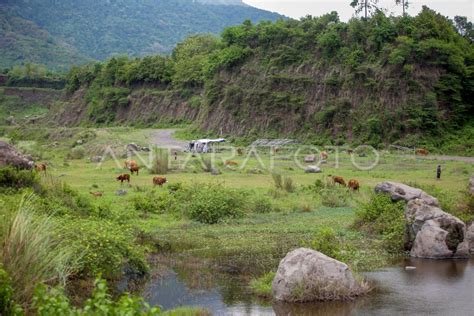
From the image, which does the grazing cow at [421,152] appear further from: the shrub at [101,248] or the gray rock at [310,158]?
the shrub at [101,248]

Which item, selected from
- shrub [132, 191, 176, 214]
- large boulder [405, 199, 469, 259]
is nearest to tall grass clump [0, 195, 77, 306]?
large boulder [405, 199, 469, 259]

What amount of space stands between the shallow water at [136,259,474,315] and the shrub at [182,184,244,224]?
723 cm

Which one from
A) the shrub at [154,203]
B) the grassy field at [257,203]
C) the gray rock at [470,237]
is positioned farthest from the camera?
the shrub at [154,203]

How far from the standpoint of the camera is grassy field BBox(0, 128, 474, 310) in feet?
67.1

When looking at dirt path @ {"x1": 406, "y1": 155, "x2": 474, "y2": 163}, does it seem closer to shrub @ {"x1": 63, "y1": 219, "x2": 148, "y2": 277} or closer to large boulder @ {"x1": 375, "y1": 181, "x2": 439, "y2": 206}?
large boulder @ {"x1": 375, "y1": 181, "x2": 439, "y2": 206}

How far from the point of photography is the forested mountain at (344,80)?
196 feet

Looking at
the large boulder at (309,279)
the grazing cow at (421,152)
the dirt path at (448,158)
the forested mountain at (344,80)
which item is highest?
the forested mountain at (344,80)

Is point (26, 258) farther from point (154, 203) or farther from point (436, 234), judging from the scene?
point (154, 203)

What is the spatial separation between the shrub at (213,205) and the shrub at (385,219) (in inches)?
190

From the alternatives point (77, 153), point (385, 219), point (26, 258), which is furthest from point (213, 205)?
point (77, 153)

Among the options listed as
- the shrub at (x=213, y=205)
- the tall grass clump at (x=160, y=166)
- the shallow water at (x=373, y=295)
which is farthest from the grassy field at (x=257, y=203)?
the shallow water at (x=373, y=295)

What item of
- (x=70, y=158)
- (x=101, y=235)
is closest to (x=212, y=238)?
(x=101, y=235)

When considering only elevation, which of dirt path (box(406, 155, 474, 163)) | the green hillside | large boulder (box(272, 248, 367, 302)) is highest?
the green hillside

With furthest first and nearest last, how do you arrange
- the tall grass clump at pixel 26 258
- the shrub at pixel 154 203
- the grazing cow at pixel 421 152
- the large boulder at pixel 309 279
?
the grazing cow at pixel 421 152
the shrub at pixel 154 203
the large boulder at pixel 309 279
the tall grass clump at pixel 26 258
